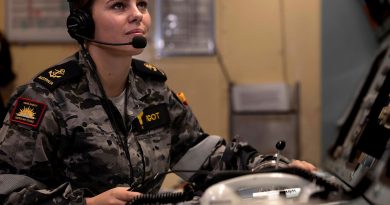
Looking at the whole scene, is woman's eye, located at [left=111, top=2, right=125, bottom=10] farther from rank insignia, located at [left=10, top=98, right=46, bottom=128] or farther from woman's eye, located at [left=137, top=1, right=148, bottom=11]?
rank insignia, located at [left=10, top=98, right=46, bottom=128]

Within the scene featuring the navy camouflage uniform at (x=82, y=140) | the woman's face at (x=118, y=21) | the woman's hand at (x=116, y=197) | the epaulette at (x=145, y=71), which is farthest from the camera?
the epaulette at (x=145, y=71)

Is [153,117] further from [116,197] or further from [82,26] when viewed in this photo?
[116,197]

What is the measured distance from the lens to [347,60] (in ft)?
8.06

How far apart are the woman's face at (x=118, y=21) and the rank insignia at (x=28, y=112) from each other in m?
0.22

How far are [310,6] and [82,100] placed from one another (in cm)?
161

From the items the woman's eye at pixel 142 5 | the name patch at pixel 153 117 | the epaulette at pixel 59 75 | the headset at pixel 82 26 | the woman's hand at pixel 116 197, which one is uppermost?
the woman's eye at pixel 142 5

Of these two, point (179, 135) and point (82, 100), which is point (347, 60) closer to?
point (179, 135)

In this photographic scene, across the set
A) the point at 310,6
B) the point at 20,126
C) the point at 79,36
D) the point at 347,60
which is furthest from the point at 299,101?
the point at 20,126

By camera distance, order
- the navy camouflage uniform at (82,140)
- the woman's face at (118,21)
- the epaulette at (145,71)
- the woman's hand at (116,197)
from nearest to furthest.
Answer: the woman's hand at (116,197), the navy camouflage uniform at (82,140), the woman's face at (118,21), the epaulette at (145,71)

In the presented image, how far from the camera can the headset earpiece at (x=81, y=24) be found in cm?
118

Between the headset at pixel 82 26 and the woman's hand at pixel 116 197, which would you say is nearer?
the woman's hand at pixel 116 197

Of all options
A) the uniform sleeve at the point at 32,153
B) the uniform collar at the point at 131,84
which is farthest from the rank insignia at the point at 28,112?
the uniform collar at the point at 131,84

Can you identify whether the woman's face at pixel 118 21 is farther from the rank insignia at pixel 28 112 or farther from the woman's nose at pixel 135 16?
the rank insignia at pixel 28 112

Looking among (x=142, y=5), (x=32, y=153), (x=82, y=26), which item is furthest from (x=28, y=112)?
(x=142, y=5)
